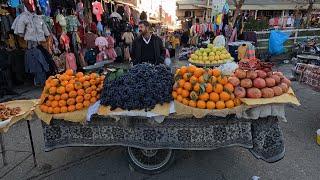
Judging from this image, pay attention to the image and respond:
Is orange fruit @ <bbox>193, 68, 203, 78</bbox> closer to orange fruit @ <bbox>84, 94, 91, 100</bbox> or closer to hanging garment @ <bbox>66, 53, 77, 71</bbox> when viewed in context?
orange fruit @ <bbox>84, 94, 91, 100</bbox>

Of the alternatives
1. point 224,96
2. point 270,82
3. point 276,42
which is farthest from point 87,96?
point 276,42

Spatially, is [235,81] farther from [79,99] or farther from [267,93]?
[79,99]

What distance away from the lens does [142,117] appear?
3.29 meters

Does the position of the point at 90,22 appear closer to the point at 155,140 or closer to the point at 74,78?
the point at 74,78

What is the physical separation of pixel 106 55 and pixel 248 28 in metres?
8.18

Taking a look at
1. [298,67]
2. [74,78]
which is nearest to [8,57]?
[74,78]

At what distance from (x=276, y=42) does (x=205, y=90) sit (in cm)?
1056

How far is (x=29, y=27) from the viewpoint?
24.3ft

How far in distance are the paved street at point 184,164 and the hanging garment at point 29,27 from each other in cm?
353

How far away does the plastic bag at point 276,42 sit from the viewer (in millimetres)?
Answer: 12586

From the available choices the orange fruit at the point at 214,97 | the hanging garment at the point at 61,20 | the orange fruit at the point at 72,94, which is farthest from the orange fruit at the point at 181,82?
the hanging garment at the point at 61,20

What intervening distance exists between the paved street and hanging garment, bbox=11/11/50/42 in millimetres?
3531

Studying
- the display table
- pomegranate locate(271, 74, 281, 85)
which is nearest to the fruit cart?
the display table

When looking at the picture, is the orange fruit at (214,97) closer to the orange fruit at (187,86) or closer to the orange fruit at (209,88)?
the orange fruit at (209,88)
